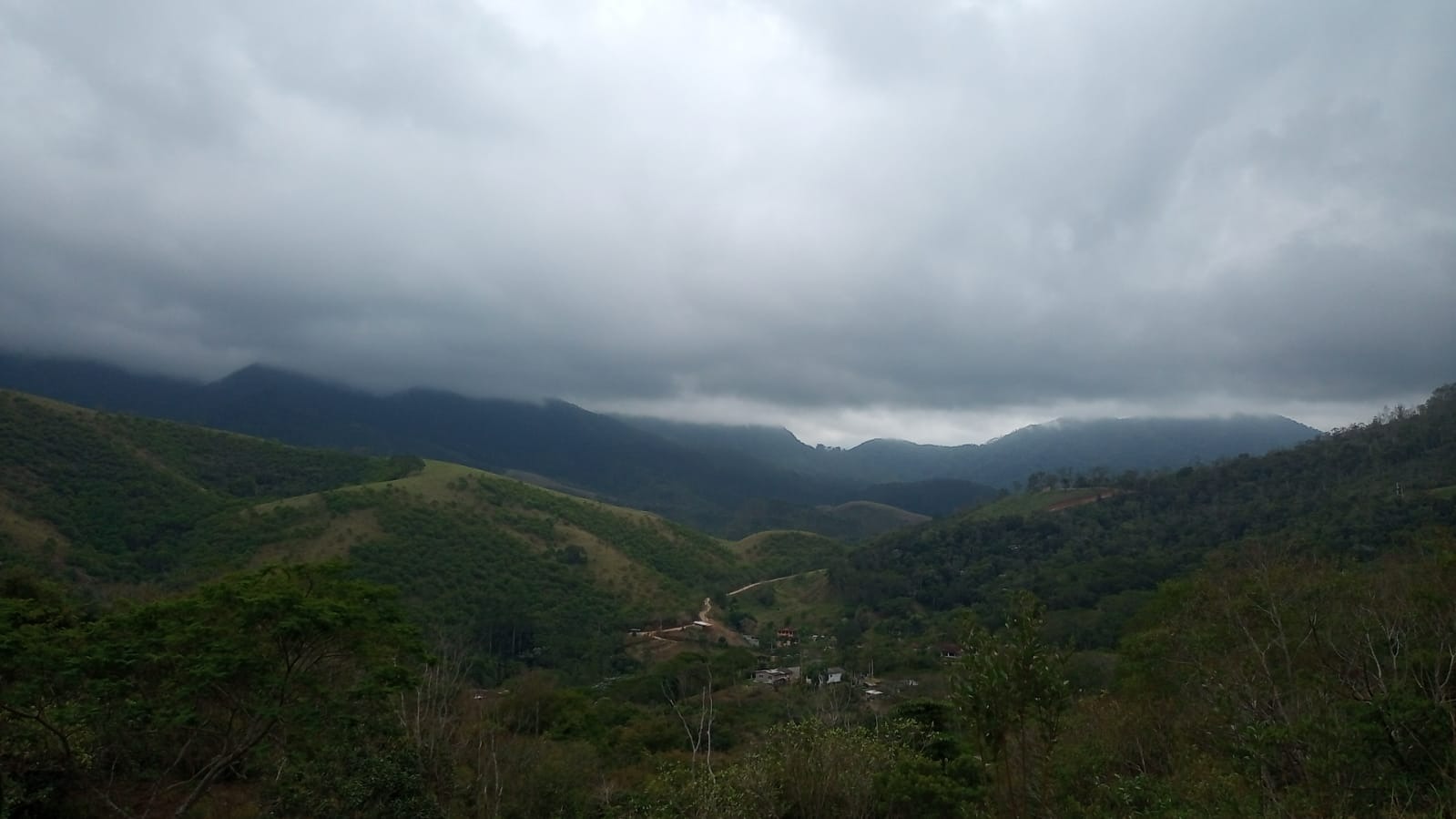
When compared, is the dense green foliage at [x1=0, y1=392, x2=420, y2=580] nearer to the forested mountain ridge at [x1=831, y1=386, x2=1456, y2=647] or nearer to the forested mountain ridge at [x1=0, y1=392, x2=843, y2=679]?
the forested mountain ridge at [x1=0, y1=392, x2=843, y2=679]

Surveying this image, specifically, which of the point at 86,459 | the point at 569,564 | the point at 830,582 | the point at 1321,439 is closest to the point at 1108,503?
the point at 1321,439

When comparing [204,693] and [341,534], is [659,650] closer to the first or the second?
[341,534]

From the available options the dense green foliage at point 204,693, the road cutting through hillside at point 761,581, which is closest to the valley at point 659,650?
the dense green foliage at point 204,693

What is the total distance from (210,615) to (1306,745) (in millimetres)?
24821

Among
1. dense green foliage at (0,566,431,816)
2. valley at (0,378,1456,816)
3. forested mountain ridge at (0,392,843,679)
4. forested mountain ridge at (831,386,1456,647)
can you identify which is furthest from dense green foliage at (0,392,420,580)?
forested mountain ridge at (831,386,1456,647)

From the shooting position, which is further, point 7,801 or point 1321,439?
point 1321,439

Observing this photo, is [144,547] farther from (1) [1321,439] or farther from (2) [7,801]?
(1) [1321,439]

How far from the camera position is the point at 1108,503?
388ft

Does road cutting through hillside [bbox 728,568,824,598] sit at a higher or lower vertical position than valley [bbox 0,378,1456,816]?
lower

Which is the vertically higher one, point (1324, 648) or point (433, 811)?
point (1324, 648)

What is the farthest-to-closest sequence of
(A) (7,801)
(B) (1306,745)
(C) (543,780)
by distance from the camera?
(C) (543,780) < (A) (7,801) < (B) (1306,745)

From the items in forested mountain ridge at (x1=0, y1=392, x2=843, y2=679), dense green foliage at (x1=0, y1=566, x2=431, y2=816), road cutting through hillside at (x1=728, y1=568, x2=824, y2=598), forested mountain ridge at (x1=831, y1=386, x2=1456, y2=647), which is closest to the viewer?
dense green foliage at (x1=0, y1=566, x2=431, y2=816)

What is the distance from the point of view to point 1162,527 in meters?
105

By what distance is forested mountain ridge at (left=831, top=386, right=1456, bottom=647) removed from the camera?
73.6 meters
